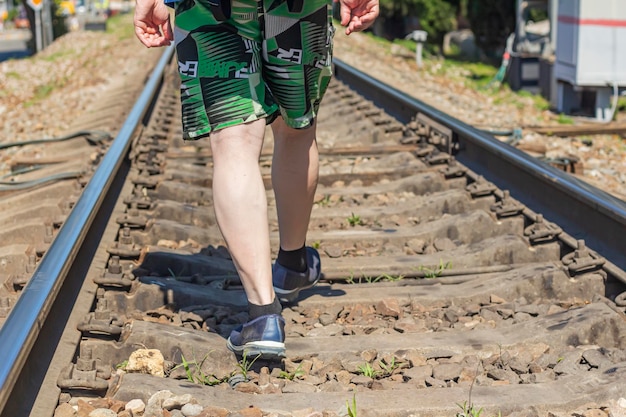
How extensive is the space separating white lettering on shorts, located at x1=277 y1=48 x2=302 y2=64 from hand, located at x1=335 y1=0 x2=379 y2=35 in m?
0.16

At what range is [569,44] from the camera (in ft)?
39.1

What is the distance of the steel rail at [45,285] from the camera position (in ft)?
7.36

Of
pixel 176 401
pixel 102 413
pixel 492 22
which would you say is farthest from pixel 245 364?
pixel 492 22

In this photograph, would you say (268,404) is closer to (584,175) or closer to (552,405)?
(552,405)

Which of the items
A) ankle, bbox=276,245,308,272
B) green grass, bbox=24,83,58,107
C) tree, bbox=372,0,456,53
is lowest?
tree, bbox=372,0,456,53

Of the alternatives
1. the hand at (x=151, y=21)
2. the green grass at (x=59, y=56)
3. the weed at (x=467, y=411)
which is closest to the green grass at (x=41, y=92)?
the green grass at (x=59, y=56)

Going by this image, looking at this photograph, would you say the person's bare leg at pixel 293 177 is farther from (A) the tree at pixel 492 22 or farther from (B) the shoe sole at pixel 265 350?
(A) the tree at pixel 492 22

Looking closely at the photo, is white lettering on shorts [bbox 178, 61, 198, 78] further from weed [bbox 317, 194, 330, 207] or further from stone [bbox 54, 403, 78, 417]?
weed [bbox 317, 194, 330, 207]

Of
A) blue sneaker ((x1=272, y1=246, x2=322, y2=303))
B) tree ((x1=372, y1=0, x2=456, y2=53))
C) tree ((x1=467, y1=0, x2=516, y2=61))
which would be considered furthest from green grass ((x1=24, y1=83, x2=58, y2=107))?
tree ((x1=372, y1=0, x2=456, y2=53))

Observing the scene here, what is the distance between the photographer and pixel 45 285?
275 centimetres

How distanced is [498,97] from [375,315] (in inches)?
469

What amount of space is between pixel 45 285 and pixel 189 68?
2.32 feet

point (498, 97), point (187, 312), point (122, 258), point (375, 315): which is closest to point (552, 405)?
point (375, 315)

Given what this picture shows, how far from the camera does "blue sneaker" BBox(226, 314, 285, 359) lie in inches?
106
